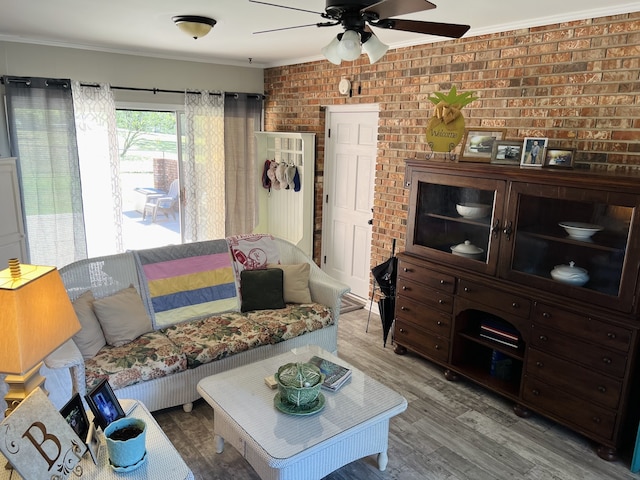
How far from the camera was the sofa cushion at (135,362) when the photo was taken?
260 centimetres

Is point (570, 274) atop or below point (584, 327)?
atop

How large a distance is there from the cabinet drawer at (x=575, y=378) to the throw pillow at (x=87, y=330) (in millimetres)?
2605

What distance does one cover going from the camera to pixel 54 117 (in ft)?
14.7

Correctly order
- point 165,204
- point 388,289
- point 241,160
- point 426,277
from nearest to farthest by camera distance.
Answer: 1. point 426,277
2. point 388,289
3. point 165,204
4. point 241,160

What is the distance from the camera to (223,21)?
3443mm

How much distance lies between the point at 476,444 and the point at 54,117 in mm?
4517

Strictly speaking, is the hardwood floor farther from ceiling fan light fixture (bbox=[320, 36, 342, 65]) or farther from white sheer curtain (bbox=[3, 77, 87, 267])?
white sheer curtain (bbox=[3, 77, 87, 267])

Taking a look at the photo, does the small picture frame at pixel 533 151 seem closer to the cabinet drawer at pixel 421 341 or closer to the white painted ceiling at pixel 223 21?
the white painted ceiling at pixel 223 21

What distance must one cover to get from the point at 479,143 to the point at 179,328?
244 cm

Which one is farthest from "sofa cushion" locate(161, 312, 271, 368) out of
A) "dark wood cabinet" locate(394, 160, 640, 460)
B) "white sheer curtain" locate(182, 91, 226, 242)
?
"white sheer curtain" locate(182, 91, 226, 242)

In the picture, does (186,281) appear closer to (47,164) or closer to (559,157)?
(47,164)

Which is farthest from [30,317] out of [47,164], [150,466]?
[47,164]

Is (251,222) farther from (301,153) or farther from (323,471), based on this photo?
(323,471)

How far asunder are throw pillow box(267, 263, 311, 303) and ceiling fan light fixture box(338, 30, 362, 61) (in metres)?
1.96
